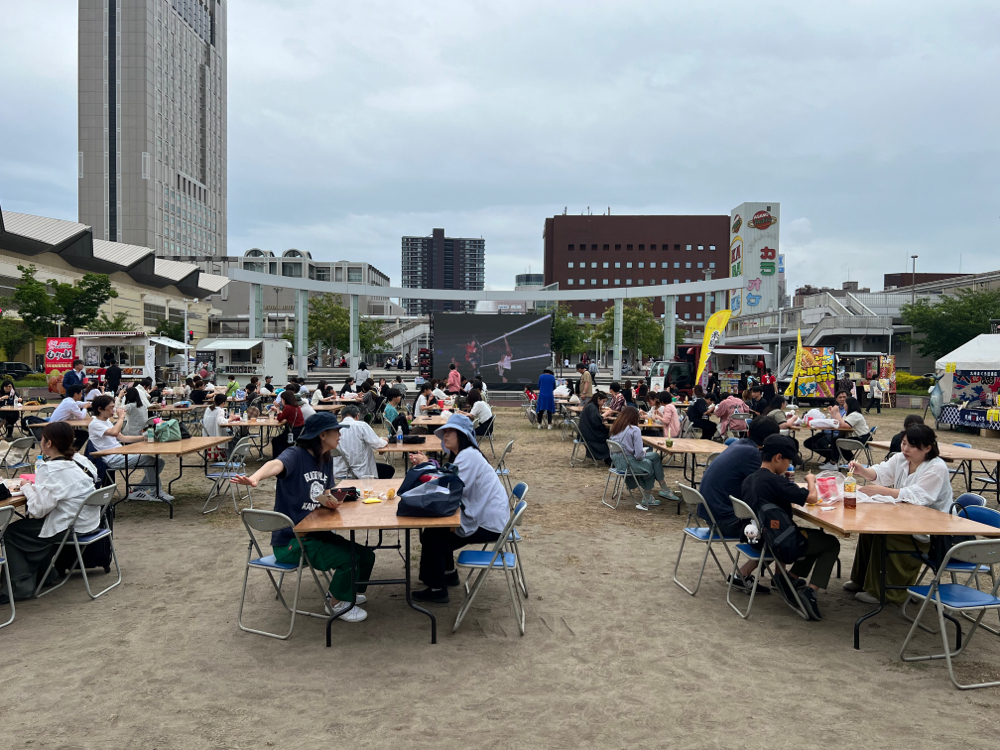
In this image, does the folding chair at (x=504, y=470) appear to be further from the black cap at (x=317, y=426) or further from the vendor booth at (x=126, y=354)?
the vendor booth at (x=126, y=354)

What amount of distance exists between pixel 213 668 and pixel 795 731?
10.4 ft

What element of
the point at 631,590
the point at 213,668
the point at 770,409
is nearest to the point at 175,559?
the point at 213,668

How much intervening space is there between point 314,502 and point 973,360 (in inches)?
718

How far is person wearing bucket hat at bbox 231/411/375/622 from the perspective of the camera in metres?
4.22

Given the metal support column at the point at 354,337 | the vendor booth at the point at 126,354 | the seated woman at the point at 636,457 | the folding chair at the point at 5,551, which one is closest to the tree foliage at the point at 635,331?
the metal support column at the point at 354,337

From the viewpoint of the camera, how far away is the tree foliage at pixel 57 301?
3269 centimetres

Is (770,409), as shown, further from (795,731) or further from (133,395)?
(133,395)

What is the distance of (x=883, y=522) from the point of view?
13.3ft

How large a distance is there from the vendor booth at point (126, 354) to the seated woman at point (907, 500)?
22.4 m

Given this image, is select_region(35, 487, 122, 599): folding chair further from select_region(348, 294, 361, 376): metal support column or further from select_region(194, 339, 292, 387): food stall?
select_region(348, 294, 361, 376): metal support column

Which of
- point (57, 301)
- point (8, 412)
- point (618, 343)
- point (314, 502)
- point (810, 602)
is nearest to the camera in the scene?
point (314, 502)

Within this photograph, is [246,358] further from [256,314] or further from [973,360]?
[973,360]

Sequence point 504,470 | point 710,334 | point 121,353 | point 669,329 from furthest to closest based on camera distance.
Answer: point 121,353 → point 669,329 → point 710,334 → point 504,470

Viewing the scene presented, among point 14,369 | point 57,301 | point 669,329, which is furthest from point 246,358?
point 669,329
